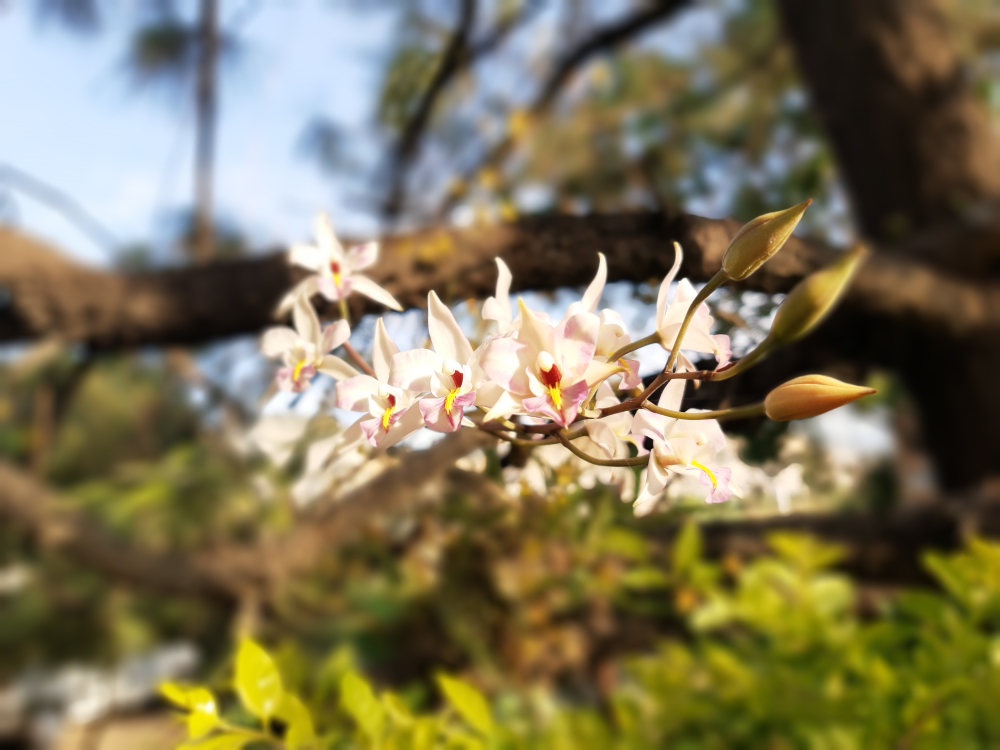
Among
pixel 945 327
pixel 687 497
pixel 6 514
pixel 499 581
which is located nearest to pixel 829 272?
pixel 687 497

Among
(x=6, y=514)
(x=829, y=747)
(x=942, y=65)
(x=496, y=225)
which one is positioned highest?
(x=942, y=65)

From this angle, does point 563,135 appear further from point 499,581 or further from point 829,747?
point 829,747

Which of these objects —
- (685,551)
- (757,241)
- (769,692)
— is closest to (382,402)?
(757,241)

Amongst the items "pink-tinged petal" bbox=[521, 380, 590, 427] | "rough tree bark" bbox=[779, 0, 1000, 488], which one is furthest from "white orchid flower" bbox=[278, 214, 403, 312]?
"rough tree bark" bbox=[779, 0, 1000, 488]

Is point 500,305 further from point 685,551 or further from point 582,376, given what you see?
point 685,551

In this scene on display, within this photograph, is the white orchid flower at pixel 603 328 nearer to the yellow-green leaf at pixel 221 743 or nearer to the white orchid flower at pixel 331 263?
the white orchid flower at pixel 331 263

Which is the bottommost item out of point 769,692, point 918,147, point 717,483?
point 769,692
